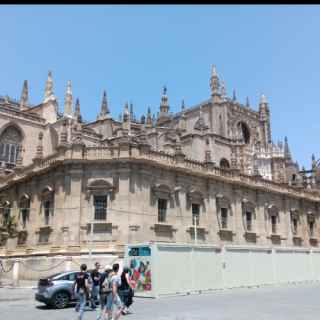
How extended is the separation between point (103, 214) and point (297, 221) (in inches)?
833

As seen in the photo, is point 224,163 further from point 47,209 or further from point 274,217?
point 47,209

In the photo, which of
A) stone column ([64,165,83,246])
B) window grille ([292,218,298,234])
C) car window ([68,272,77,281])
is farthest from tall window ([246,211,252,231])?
car window ([68,272,77,281])

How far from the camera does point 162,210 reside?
26.8 metres

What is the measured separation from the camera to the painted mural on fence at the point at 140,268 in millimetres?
17844

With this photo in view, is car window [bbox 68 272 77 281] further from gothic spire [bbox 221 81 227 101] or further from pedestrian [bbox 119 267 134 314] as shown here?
gothic spire [bbox 221 81 227 101]

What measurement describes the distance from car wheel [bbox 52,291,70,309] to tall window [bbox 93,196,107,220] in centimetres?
1028

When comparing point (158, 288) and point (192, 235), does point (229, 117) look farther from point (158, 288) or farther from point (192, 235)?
point (158, 288)

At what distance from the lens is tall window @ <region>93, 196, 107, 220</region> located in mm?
25109

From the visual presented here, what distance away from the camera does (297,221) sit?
3800 cm

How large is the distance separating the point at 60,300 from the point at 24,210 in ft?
53.9

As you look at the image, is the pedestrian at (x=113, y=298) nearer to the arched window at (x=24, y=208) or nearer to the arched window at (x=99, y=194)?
the arched window at (x=99, y=194)

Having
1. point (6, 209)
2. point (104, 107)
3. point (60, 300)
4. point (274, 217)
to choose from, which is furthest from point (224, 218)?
point (104, 107)

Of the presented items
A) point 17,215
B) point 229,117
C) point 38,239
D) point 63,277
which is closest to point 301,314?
A: point 63,277

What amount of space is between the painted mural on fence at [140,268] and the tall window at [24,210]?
1337 centimetres
